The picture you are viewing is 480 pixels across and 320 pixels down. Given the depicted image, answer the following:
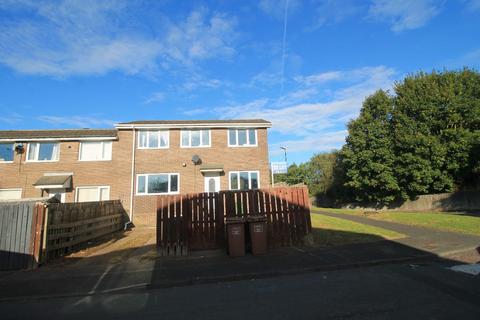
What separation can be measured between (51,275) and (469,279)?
9.28m

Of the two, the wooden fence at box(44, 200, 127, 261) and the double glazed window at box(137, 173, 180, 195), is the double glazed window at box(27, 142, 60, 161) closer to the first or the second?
the double glazed window at box(137, 173, 180, 195)

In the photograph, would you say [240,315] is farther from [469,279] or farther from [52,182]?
[52,182]

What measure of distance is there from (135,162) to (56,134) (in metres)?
5.84

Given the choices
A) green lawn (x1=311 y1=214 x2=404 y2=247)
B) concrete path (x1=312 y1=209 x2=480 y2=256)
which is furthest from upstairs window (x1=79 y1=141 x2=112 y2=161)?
concrete path (x1=312 y1=209 x2=480 y2=256)

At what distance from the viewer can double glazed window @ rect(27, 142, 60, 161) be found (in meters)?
19.7

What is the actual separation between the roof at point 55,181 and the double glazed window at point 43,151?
1420 mm

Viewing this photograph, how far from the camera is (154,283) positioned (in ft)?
21.1

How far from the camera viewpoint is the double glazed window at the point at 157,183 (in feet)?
63.7

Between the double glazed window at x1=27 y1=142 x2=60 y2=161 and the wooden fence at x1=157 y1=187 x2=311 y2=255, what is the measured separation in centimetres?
1433

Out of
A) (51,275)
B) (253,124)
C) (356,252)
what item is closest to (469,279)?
(356,252)

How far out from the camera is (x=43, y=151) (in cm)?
1986

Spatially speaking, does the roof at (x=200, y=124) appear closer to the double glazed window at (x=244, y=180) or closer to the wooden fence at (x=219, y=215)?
the double glazed window at (x=244, y=180)

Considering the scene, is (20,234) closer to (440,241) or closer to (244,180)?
(440,241)

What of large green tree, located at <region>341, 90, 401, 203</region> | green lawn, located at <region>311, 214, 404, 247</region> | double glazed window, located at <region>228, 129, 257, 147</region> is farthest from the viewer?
large green tree, located at <region>341, 90, 401, 203</region>
